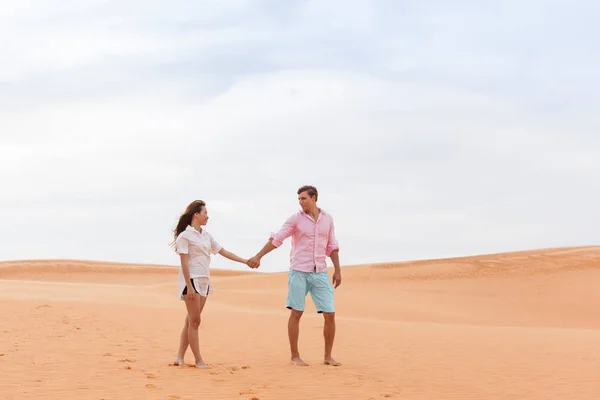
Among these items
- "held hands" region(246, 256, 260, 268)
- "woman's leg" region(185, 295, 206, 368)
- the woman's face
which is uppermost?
the woman's face

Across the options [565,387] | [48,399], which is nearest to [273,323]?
[565,387]

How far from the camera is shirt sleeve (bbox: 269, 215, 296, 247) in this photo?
9625 mm

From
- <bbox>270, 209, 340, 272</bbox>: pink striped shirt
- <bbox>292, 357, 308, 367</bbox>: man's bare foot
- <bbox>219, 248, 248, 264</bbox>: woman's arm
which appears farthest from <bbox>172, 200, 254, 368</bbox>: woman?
<bbox>292, 357, 308, 367</bbox>: man's bare foot

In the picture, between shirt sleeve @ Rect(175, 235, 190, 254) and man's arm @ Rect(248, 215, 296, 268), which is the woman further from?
man's arm @ Rect(248, 215, 296, 268)

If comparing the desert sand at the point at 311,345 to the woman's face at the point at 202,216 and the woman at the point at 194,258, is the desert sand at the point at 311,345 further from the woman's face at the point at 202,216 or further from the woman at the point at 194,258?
the woman's face at the point at 202,216

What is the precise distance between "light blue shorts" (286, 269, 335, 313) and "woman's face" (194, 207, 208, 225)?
1.26m

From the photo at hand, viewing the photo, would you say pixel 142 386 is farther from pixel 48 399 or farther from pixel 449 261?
pixel 449 261

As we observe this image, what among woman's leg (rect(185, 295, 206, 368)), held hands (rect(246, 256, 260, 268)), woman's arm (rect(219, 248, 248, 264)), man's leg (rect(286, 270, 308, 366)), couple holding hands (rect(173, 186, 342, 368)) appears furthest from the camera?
held hands (rect(246, 256, 260, 268))

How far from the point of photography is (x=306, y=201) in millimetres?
9594

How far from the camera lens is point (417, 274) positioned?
1188 inches

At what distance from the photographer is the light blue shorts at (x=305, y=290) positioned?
9.47 metres

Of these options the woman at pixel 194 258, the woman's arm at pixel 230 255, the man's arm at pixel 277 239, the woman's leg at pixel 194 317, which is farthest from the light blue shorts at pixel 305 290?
the woman's leg at pixel 194 317

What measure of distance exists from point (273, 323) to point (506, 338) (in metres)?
4.60

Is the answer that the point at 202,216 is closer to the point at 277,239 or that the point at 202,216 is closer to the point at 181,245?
the point at 181,245
